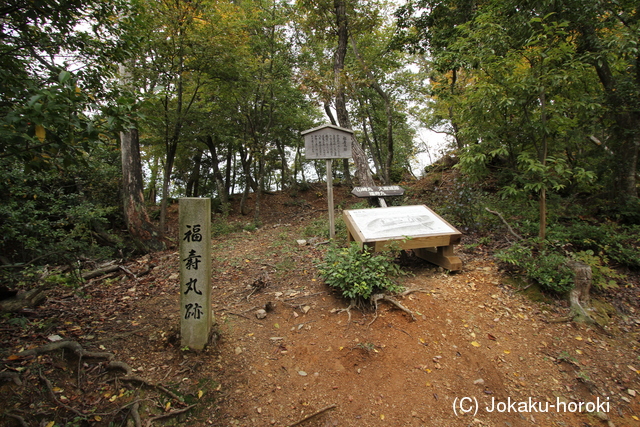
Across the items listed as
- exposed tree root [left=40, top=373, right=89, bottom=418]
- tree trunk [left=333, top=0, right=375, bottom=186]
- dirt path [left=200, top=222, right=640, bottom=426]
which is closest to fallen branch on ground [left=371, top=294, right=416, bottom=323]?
dirt path [left=200, top=222, right=640, bottom=426]

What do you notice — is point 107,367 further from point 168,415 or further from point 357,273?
point 357,273

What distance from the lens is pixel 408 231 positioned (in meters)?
4.34

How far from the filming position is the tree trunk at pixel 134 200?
7.65 m

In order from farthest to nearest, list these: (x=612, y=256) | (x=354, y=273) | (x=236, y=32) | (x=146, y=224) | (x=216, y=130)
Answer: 1. (x=216, y=130)
2. (x=236, y=32)
3. (x=146, y=224)
4. (x=612, y=256)
5. (x=354, y=273)

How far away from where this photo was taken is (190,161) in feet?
52.1

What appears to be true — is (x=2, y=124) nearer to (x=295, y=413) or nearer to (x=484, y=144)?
(x=295, y=413)

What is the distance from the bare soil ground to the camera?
241cm

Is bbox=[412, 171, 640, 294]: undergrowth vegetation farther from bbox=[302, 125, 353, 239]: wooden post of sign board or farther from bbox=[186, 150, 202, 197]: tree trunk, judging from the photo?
bbox=[186, 150, 202, 197]: tree trunk

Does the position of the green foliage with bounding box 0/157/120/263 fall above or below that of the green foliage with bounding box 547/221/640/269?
above

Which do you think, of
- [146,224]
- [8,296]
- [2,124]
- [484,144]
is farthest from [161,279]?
[484,144]

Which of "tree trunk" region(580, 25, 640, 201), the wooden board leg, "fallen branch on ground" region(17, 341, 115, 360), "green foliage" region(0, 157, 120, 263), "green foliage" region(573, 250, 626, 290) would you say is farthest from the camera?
"tree trunk" region(580, 25, 640, 201)

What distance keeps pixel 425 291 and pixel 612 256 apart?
3.52 m

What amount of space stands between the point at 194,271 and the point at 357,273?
200cm

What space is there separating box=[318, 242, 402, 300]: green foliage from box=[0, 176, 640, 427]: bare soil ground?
0.88 feet
